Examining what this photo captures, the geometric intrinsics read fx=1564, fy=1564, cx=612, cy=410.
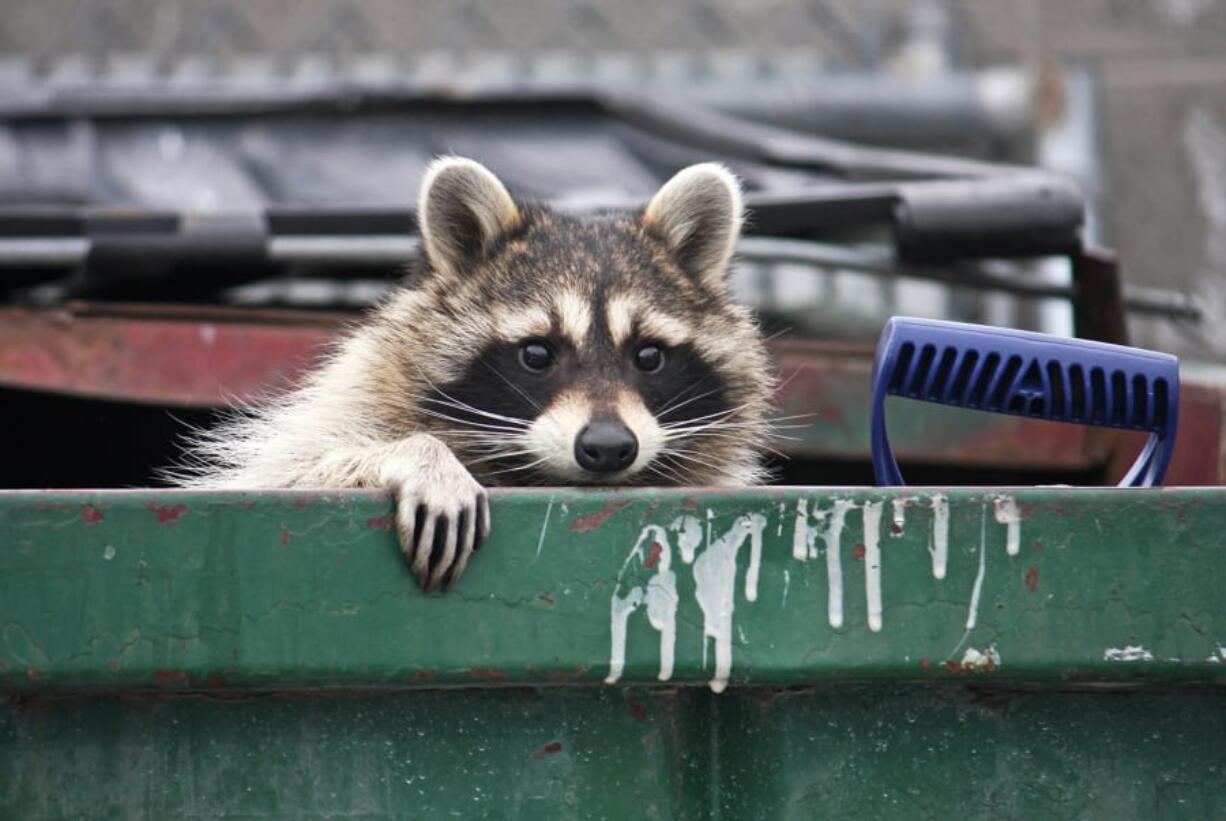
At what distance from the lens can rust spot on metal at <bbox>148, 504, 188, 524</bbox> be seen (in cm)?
170

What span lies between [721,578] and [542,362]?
1070 mm

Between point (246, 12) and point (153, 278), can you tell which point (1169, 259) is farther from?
point (153, 278)

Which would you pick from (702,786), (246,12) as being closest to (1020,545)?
(702,786)

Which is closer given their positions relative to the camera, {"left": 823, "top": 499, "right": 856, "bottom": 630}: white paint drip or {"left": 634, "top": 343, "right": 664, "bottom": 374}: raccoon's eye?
{"left": 823, "top": 499, "right": 856, "bottom": 630}: white paint drip

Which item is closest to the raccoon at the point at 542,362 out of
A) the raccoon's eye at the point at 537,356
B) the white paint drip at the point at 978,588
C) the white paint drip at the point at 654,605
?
the raccoon's eye at the point at 537,356

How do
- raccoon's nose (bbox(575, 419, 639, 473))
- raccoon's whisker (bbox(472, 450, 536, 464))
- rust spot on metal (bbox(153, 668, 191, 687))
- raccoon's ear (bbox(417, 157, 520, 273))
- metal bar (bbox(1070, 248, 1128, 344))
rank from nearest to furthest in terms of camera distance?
1. rust spot on metal (bbox(153, 668, 191, 687))
2. raccoon's nose (bbox(575, 419, 639, 473))
3. raccoon's whisker (bbox(472, 450, 536, 464))
4. raccoon's ear (bbox(417, 157, 520, 273))
5. metal bar (bbox(1070, 248, 1128, 344))

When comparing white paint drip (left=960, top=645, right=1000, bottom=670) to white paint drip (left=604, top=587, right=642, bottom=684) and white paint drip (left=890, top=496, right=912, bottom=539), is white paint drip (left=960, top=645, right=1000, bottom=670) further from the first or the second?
white paint drip (left=604, top=587, right=642, bottom=684)

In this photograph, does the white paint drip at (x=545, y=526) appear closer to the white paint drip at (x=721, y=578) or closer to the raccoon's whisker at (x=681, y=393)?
the white paint drip at (x=721, y=578)

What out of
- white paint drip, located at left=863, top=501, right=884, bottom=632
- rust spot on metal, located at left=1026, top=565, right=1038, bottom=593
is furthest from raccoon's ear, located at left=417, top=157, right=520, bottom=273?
rust spot on metal, located at left=1026, top=565, right=1038, bottom=593

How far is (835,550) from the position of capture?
1767 millimetres

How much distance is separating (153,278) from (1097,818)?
226 cm

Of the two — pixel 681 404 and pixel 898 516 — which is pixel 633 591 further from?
pixel 681 404

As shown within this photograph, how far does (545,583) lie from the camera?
1.74 meters

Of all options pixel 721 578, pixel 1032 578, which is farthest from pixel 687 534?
pixel 1032 578
